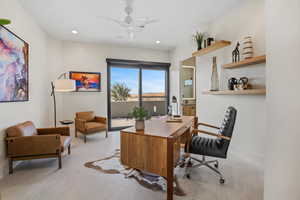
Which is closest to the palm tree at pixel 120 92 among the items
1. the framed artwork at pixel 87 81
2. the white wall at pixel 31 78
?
the framed artwork at pixel 87 81

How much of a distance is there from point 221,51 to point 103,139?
380 centimetres

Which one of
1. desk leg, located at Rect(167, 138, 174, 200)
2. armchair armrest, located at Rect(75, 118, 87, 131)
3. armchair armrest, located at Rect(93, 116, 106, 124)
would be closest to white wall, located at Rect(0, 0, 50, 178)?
armchair armrest, located at Rect(75, 118, 87, 131)

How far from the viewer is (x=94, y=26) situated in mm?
4090

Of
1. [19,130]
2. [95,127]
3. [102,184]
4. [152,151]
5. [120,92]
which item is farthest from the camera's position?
[120,92]

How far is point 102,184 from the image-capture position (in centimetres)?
226

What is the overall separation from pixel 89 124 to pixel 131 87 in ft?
6.81

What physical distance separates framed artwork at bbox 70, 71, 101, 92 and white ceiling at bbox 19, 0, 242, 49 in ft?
3.72

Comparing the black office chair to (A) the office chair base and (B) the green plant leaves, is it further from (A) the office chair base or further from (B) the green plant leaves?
(B) the green plant leaves

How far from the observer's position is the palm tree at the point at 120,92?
19.1 ft

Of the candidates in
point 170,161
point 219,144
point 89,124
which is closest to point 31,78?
point 89,124

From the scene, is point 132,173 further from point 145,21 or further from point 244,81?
point 145,21

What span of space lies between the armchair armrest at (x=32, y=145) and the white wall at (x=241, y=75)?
3325mm

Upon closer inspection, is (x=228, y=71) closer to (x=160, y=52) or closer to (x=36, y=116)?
(x=160, y=52)

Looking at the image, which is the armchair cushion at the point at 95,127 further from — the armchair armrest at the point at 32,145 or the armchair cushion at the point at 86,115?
the armchair armrest at the point at 32,145
